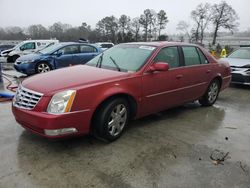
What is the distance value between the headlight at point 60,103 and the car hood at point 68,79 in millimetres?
94

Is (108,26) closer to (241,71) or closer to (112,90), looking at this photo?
(241,71)

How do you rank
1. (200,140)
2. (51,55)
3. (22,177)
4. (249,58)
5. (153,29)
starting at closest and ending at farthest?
1. (22,177)
2. (200,140)
3. (249,58)
4. (51,55)
5. (153,29)

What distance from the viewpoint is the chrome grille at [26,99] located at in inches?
133

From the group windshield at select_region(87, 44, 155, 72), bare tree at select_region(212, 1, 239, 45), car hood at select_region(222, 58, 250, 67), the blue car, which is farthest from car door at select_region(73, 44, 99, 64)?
bare tree at select_region(212, 1, 239, 45)

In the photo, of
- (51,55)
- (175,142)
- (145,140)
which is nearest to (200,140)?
(175,142)

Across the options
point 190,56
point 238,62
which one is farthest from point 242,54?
point 190,56

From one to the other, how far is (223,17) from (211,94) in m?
49.6

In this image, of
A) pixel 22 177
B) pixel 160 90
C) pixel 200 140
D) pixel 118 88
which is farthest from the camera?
pixel 160 90

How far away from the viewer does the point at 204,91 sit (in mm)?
5770

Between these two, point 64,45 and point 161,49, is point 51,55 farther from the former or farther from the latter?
point 161,49

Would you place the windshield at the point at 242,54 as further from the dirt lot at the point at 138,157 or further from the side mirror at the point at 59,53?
the side mirror at the point at 59,53

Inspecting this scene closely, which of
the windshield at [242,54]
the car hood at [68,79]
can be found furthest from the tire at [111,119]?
the windshield at [242,54]

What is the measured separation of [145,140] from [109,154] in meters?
0.74

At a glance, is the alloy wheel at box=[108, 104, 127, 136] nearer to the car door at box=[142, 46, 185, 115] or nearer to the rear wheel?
the car door at box=[142, 46, 185, 115]
